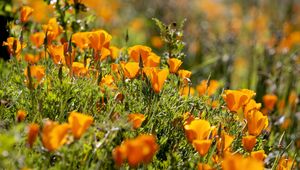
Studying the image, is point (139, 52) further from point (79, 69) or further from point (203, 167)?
point (203, 167)

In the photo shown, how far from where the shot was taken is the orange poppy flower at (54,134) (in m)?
1.73

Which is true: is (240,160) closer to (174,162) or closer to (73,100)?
(174,162)

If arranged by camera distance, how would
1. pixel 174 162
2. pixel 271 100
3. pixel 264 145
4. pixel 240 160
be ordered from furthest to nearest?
pixel 271 100, pixel 264 145, pixel 174 162, pixel 240 160

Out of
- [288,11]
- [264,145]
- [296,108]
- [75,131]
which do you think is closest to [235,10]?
[288,11]

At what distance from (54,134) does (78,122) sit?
10 cm

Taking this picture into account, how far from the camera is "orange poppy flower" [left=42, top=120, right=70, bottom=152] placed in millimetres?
1732

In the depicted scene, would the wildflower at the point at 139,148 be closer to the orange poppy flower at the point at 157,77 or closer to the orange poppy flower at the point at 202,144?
the orange poppy flower at the point at 202,144

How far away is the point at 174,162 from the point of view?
2.11 m

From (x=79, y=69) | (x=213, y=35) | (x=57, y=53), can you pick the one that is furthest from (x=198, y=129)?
(x=213, y=35)

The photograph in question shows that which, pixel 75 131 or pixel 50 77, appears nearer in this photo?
pixel 75 131

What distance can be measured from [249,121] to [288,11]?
612 cm

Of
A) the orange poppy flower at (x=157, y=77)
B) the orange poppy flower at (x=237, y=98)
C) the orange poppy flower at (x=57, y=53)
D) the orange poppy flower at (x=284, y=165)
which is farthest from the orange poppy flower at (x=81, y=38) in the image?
the orange poppy flower at (x=284, y=165)

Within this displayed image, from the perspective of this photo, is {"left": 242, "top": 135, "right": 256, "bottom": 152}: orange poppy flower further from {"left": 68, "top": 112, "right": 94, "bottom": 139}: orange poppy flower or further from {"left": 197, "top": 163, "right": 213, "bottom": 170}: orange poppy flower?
{"left": 68, "top": 112, "right": 94, "bottom": 139}: orange poppy flower

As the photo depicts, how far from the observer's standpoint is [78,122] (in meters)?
1.80
